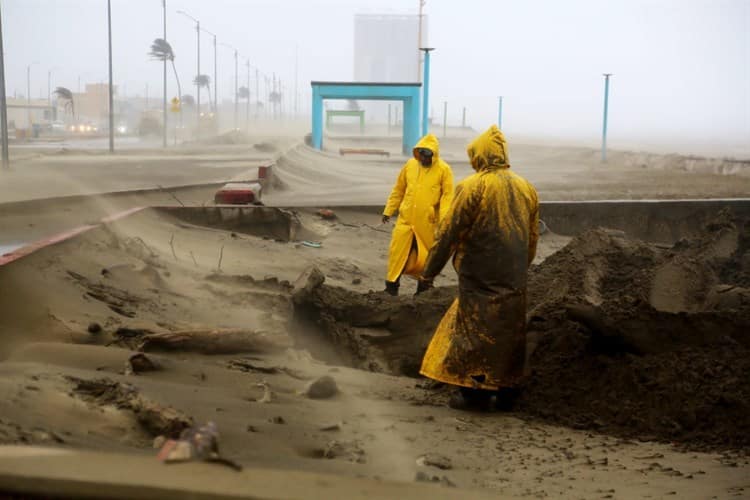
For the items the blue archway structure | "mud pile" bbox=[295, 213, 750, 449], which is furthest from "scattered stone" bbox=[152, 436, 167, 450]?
the blue archway structure

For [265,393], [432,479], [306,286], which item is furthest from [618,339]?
[306,286]

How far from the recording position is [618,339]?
5.57 metres

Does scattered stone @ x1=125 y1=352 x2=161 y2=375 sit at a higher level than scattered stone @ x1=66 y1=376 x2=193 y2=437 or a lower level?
lower

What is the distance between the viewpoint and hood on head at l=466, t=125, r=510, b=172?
17.3 ft

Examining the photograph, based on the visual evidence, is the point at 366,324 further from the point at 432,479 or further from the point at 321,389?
the point at 432,479

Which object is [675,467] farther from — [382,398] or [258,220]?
[258,220]

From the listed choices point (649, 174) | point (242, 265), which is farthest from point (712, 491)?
point (649, 174)

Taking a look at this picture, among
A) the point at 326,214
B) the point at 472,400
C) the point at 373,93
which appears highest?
the point at 373,93

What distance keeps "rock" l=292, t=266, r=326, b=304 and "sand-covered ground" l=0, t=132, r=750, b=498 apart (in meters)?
0.03

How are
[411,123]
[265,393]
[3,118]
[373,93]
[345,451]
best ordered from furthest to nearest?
[411,123], [373,93], [3,118], [265,393], [345,451]

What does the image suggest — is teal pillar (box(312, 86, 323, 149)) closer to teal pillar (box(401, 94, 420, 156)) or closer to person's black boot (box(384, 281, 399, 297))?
teal pillar (box(401, 94, 420, 156))

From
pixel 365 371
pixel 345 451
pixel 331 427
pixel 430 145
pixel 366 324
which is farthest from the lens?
pixel 430 145

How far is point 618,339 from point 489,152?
1.41 metres

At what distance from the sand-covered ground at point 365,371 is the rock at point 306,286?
0.03 meters
